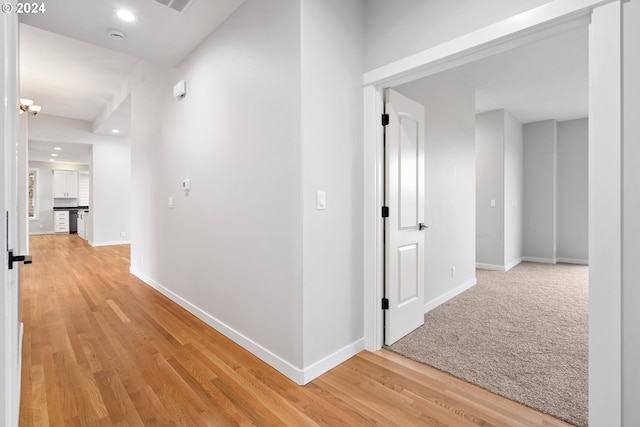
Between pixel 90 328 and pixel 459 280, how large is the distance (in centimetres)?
409

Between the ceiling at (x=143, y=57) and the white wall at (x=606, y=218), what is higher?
Result: the ceiling at (x=143, y=57)

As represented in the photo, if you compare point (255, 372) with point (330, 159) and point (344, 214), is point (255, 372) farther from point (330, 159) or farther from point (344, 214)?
point (330, 159)

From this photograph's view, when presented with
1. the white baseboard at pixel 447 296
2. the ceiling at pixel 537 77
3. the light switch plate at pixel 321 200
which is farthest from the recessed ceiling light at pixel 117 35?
the white baseboard at pixel 447 296

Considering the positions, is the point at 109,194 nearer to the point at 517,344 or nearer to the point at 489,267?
the point at 489,267

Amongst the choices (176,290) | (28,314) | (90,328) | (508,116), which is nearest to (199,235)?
(176,290)

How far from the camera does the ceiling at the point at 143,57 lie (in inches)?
101

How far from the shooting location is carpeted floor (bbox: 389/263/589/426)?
1.90 metres

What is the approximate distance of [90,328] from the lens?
2816 mm

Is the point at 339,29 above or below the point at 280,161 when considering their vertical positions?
above

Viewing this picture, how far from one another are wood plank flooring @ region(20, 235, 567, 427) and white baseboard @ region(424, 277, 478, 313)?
1189 mm

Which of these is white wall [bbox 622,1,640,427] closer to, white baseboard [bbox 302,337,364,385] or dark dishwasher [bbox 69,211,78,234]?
white baseboard [bbox 302,337,364,385]

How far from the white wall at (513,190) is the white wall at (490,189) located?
0.10 m

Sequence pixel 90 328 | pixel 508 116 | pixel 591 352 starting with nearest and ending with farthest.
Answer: pixel 591 352 < pixel 90 328 < pixel 508 116

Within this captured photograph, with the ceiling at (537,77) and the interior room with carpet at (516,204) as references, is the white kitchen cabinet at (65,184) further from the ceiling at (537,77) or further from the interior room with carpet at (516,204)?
the ceiling at (537,77)
